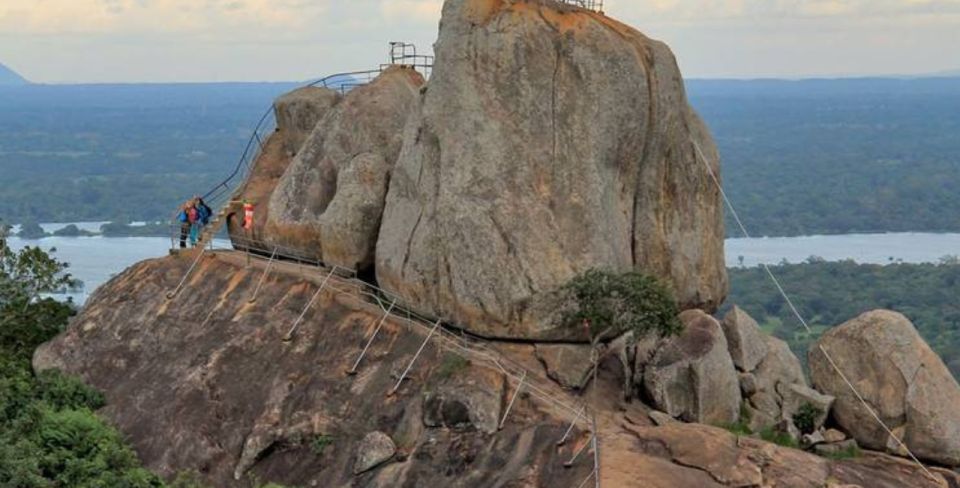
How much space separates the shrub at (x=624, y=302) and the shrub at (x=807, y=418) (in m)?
3.79

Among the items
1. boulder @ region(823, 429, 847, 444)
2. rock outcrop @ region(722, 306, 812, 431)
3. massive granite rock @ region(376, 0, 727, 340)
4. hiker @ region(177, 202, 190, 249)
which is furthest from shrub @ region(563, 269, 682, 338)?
hiker @ region(177, 202, 190, 249)

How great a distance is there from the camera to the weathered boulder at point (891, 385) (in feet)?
101

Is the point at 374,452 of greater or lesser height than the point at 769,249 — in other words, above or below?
above

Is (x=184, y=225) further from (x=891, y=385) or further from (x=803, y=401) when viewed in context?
(x=891, y=385)

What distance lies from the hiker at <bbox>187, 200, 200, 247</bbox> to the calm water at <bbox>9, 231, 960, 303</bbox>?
65.3 m

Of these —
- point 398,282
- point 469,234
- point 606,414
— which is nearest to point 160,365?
point 398,282

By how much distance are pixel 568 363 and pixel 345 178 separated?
840 centimetres

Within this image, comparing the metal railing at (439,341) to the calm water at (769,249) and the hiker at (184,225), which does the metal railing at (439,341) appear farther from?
the calm water at (769,249)

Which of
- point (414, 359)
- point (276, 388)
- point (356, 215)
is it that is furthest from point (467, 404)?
point (356, 215)

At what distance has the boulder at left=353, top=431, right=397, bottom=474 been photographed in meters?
28.9

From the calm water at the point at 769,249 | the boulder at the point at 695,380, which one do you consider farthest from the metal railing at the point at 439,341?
the calm water at the point at 769,249

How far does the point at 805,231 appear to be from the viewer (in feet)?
576

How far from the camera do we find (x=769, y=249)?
154 meters

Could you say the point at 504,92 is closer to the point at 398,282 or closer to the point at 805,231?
the point at 398,282
